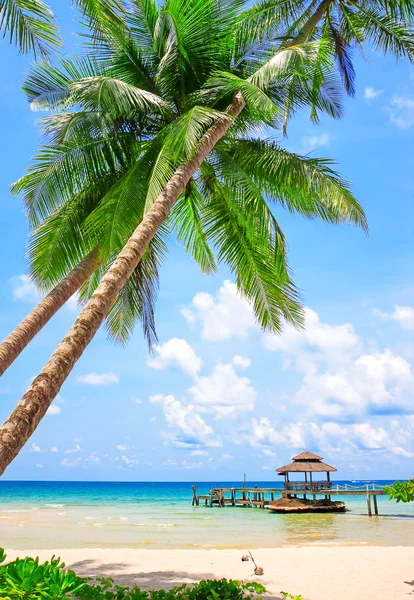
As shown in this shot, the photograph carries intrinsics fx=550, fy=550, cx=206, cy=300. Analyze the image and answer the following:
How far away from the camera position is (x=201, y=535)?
20.3 m

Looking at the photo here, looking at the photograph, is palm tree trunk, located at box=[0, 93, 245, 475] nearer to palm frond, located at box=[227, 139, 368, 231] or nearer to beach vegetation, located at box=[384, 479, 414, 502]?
palm frond, located at box=[227, 139, 368, 231]

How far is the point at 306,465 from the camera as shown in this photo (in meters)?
31.8

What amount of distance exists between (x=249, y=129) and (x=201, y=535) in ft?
51.0

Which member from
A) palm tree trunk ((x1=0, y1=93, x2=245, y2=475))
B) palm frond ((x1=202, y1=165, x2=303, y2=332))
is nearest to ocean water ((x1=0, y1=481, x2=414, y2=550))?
palm frond ((x1=202, y1=165, x2=303, y2=332))

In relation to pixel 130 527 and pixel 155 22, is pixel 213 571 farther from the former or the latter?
pixel 130 527

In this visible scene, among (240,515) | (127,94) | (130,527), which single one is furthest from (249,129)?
(240,515)

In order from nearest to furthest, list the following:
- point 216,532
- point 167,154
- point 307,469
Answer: point 167,154 < point 216,532 < point 307,469

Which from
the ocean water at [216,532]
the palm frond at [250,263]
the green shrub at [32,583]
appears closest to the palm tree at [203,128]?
the palm frond at [250,263]

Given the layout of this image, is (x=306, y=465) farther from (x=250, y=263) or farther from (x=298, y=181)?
(x=298, y=181)

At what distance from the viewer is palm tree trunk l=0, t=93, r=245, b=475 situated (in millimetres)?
3789

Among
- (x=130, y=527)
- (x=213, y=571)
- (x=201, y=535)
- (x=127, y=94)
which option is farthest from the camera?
(x=130, y=527)

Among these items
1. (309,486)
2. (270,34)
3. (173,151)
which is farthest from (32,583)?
(309,486)

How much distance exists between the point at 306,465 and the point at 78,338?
96.0 feet

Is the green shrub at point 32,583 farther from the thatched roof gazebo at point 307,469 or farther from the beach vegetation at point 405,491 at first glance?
the thatched roof gazebo at point 307,469
